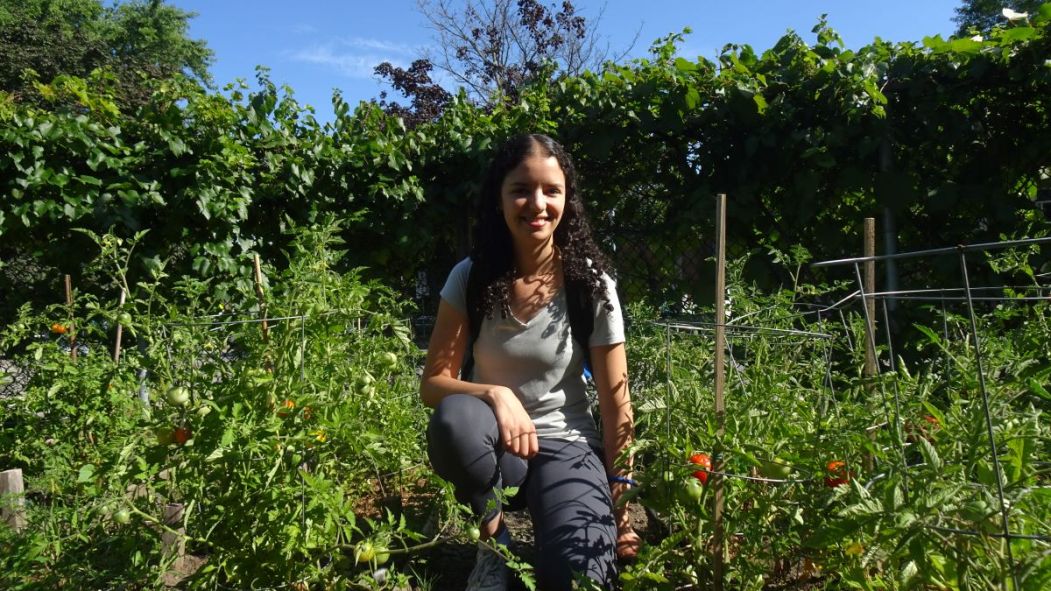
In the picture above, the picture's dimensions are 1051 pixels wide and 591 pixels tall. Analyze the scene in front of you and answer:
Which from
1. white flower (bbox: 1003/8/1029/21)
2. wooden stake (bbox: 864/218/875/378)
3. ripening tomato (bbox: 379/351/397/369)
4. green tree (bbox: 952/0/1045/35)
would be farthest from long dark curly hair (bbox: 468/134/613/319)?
green tree (bbox: 952/0/1045/35)

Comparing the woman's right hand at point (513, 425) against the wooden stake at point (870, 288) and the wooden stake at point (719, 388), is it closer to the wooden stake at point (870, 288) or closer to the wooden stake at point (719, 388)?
the wooden stake at point (719, 388)

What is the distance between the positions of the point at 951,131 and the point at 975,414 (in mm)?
2337

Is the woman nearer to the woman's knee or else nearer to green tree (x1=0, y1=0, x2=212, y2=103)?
the woman's knee

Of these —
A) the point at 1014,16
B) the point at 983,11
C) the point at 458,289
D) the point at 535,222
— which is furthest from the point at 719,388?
the point at 983,11

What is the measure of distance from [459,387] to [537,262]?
0.39m

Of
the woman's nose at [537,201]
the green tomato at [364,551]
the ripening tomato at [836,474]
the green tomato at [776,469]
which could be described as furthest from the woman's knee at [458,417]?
the ripening tomato at [836,474]

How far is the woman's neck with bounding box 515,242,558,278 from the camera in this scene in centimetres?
179

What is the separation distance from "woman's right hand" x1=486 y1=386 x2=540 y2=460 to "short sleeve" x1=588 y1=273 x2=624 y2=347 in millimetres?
271

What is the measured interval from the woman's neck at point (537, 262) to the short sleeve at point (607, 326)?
6.3 inches

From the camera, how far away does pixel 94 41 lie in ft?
55.2

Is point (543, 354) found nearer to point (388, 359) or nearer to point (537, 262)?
point (537, 262)

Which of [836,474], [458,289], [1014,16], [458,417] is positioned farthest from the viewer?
[1014,16]

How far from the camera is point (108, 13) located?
22266 millimetres

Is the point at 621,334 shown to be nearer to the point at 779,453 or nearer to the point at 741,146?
the point at 779,453
